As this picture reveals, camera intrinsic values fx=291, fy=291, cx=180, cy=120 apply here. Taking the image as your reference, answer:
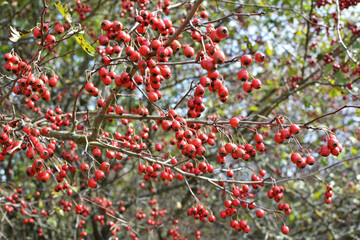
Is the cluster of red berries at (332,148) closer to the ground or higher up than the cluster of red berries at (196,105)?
higher up

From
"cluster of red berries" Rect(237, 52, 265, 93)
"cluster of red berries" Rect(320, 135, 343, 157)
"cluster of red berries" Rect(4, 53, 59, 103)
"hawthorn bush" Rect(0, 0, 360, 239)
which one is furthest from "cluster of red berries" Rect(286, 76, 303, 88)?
"cluster of red berries" Rect(4, 53, 59, 103)

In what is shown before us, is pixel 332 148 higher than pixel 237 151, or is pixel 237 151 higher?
pixel 332 148

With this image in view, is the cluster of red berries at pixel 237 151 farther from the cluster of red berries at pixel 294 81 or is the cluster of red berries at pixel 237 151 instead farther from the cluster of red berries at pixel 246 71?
the cluster of red berries at pixel 294 81

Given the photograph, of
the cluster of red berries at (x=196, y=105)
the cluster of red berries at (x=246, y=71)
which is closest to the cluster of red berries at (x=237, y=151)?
the cluster of red berries at (x=196, y=105)

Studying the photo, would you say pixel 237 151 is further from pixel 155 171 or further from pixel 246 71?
pixel 155 171

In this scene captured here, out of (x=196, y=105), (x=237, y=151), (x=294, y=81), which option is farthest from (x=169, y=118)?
(x=294, y=81)

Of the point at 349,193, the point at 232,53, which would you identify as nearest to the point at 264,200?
the point at 349,193

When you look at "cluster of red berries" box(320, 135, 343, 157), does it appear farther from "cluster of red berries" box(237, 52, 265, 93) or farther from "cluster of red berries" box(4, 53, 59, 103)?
"cluster of red berries" box(4, 53, 59, 103)

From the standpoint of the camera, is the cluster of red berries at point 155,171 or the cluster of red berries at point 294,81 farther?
the cluster of red berries at point 294,81

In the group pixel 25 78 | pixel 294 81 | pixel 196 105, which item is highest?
pixel 294 81

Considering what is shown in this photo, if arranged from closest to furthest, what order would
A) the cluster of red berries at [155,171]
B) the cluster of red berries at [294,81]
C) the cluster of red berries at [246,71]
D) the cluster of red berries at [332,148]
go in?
1. the cluster of red berries at [246,71]
2. the cluster of red berries at [332,148]
3. the cluster of red berries at [155,171]
4. the cluster of red berries at [294,81]

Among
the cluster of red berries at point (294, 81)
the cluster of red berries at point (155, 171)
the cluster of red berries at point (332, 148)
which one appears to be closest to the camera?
the cluster of red berries at point (332, 148)

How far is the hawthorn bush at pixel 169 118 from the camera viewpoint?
7.55 feet

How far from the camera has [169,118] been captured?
7.84 ft
